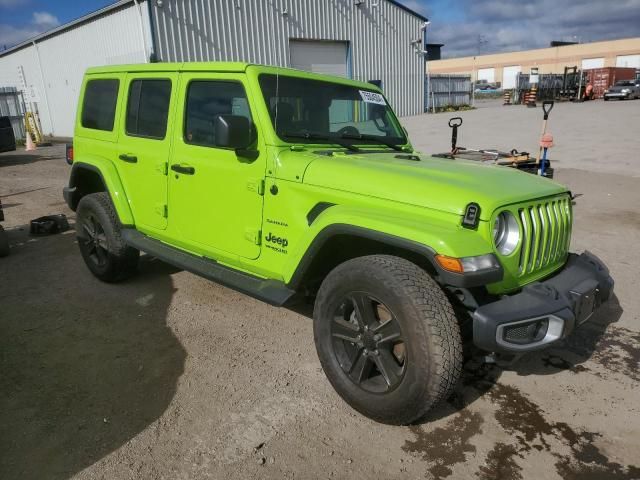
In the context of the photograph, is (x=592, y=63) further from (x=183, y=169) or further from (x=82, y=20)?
(x=183, y=169)

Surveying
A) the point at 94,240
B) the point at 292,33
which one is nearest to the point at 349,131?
the point at 94,240

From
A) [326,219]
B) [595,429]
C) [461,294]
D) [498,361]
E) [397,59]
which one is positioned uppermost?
[397,59]

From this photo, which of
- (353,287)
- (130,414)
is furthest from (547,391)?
(130,414)

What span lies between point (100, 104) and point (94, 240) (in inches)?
51.4

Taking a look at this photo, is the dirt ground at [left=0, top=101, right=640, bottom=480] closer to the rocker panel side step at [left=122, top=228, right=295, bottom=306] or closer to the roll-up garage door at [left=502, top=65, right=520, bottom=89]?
the rocker panel side step at [left=122, top=228, right=295, bottom=306]

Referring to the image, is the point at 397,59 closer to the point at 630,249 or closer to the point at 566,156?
the point at 566,156

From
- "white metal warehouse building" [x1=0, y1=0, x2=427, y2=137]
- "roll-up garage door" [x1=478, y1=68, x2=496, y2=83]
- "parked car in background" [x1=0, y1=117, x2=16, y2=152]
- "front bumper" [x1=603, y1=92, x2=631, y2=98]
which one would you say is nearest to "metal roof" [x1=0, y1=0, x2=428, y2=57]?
"white metal warehouse building" [x1=0, y1=0, x2=427, y2=137]

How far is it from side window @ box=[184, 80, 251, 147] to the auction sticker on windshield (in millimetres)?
1092

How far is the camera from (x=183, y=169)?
3.76 m

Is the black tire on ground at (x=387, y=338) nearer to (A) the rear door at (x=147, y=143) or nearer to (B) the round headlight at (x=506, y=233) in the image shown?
(B) the round headlight at (x=506, y=233)

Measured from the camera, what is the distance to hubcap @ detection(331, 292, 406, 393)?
266 cm

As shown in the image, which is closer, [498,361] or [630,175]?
[498,361]

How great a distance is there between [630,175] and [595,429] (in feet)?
29.2

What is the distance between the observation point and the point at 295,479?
2.40m
